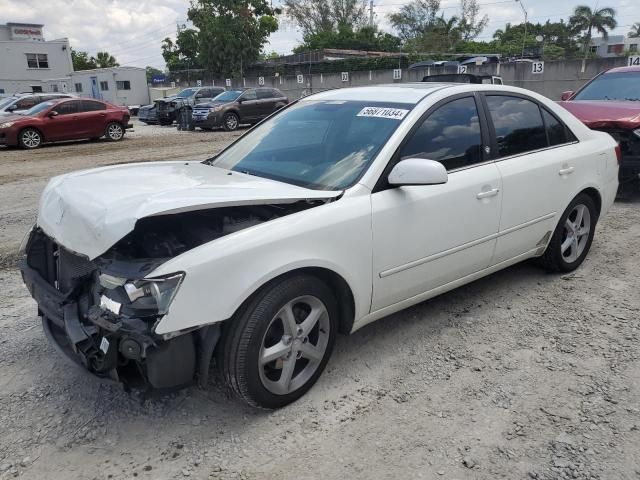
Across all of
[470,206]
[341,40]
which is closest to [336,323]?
[470,206]

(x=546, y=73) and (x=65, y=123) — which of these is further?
(x=546, y=73)

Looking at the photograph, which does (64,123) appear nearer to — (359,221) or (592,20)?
(359,221)

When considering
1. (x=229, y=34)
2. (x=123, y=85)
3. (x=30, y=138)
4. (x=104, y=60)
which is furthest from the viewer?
(x=104, y=60)

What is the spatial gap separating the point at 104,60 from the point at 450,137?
86.6 meters

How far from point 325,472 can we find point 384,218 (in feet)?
4.55

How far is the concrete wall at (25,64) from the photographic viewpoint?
155ft

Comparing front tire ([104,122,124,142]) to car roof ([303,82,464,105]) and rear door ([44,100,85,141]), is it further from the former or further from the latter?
car roof ([303,82,464,105])

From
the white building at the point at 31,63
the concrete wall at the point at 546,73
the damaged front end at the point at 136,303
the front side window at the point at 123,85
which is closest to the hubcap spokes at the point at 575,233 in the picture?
the damaged front end at the point at 136,303

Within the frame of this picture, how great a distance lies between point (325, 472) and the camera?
244 centimetres

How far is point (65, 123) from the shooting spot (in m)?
16.4

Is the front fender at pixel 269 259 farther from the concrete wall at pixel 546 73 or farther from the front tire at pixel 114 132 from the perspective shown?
the concrete wall at pixel 546 73

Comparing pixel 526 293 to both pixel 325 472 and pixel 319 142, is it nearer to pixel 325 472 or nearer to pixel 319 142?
pixel 319 142

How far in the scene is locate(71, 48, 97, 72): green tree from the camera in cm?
7006

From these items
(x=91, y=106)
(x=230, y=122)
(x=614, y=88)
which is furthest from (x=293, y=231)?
(x=230, y=122)
